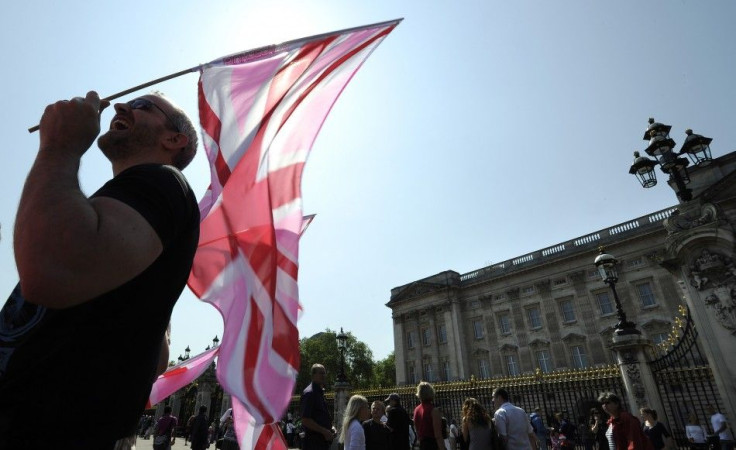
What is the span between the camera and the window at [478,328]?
37.6 meters

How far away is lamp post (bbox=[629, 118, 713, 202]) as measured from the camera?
27.6 feet

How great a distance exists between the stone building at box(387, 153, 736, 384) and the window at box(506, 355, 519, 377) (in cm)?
9

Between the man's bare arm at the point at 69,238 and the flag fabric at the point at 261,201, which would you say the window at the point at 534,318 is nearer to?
the flag fabric at the point at 261,201

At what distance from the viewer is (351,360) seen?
5816cm

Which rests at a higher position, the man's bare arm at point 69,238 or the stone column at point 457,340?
the stone column at point 457,340

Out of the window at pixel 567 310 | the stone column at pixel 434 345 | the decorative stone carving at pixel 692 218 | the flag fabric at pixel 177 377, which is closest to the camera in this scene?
the flag fabric at pixel 177 377

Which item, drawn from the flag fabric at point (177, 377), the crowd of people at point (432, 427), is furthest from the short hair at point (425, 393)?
the flag fabric at point (177, 377)

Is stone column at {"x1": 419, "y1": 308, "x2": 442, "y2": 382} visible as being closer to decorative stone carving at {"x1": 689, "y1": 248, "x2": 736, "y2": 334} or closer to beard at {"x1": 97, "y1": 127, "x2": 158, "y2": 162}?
decorative stone carving at {"x1": 689, "y1": 248, "x2": 736, "y2": 334}

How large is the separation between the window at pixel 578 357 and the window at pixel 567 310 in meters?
2.32

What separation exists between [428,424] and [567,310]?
31582mm

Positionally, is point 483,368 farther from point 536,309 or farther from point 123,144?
point 123,144

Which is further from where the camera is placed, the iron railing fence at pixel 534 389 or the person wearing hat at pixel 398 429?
the iron railing fence at pixel 534 389

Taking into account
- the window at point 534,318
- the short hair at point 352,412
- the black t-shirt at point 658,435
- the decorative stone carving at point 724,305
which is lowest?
the black t-shirt at point 658,435

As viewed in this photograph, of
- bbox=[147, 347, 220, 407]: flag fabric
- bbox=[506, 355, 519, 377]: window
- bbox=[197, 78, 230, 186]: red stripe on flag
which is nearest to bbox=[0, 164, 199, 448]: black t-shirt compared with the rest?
bbox=[197, 78, 230, 186]: red stripe on flag
